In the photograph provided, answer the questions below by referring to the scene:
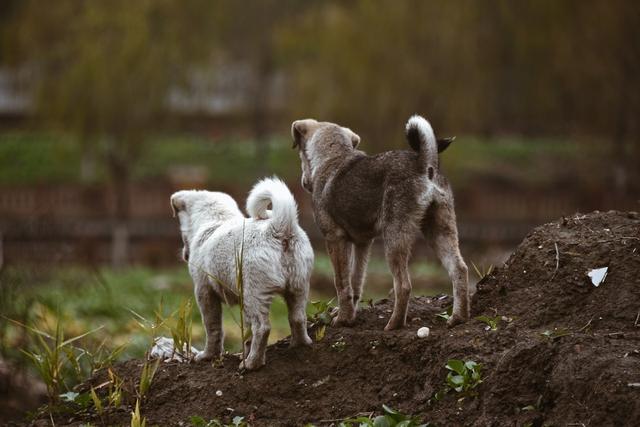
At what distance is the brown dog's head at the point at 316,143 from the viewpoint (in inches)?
264

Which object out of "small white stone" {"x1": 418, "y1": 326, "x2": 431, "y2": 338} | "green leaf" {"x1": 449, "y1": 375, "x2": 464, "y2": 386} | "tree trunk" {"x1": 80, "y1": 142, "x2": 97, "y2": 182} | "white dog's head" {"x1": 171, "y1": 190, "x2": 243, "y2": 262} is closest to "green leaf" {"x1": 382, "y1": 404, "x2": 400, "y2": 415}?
"green leaf" {"x1": 449, "y1": 375, "x2": 464, "y2": 386}

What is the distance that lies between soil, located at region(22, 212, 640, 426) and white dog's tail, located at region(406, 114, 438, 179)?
1042 mm

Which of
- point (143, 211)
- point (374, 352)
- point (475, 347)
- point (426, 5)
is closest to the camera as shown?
point (475, 347)

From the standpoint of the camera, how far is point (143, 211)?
88.0 ft

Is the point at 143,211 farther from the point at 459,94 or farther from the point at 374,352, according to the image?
the point at 374,352

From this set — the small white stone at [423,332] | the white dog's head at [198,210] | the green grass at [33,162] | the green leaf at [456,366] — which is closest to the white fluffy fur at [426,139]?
the small white stone at [423,332]

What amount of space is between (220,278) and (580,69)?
19449mm

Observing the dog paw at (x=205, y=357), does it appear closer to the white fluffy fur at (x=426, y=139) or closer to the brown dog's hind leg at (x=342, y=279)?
the brown dog's hind leg at (x=342, y=279)

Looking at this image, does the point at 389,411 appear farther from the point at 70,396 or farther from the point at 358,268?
the point at 70,396

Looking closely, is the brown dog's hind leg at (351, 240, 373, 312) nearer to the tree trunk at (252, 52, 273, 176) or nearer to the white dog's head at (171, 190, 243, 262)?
the white dog's head at (171, 190, 243, 262)

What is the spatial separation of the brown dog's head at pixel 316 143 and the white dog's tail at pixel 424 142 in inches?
31.4

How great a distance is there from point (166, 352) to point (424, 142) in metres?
2.44

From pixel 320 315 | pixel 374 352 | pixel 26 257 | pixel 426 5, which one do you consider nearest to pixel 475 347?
pixel 374 352

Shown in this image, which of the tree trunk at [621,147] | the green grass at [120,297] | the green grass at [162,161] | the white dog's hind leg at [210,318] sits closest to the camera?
the white dog's hind leg at [210,318]
